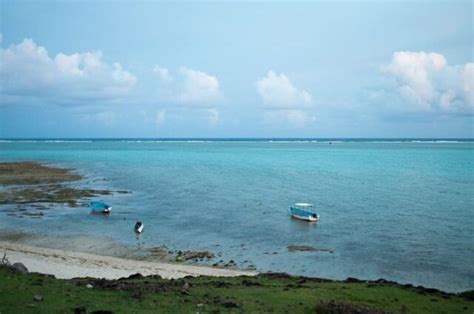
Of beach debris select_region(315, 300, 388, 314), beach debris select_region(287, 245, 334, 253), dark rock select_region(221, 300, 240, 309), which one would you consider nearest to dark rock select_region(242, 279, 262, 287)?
dark rock select_region(221, 300, 240, 309)

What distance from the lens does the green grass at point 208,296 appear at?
1281 centimetres

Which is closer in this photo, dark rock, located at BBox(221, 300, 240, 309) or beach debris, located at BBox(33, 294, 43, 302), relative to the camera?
beach debris, located at BBox(33, 294, 43, 302)

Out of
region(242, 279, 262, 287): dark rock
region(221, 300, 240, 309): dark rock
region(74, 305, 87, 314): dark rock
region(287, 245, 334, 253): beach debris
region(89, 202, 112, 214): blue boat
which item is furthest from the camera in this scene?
region(89, 202, 112, 214): blue boat

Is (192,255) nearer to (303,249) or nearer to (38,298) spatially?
(303,249)

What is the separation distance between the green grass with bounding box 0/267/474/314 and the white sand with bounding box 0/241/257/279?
5.31m

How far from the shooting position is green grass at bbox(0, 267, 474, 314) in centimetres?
1281

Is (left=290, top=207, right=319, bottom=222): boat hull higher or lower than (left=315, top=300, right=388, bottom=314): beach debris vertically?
lower

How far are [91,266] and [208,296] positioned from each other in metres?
11.7

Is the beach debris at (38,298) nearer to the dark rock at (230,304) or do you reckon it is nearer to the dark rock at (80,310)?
the dark rock at (80,310)

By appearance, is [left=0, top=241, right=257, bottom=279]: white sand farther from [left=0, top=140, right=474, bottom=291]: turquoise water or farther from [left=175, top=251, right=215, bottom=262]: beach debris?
[left=0, top=140, right=474, bottom=291]: turquoise water

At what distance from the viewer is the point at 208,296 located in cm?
1489

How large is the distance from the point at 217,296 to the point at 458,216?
112 ft

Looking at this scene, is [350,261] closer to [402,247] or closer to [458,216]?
[402,247]

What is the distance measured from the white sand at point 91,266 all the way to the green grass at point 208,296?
17.4ft
